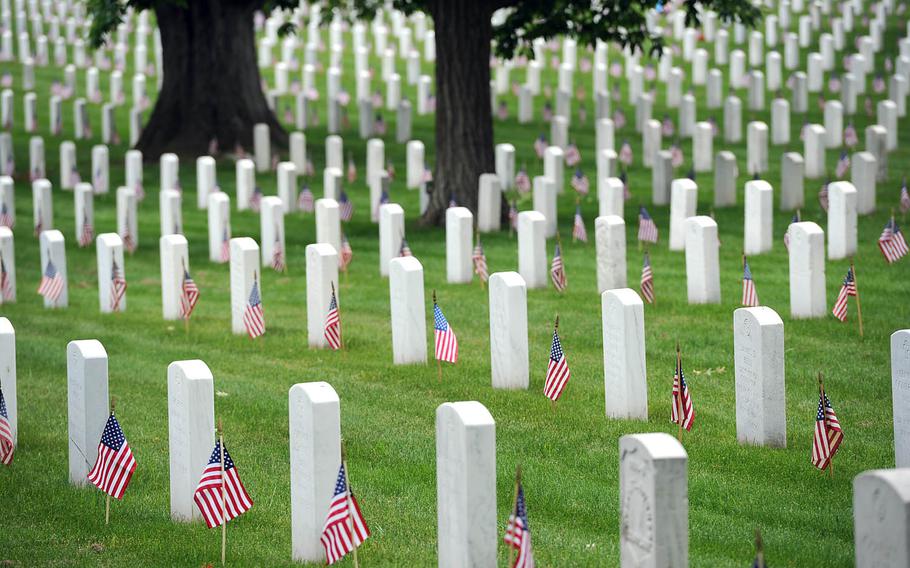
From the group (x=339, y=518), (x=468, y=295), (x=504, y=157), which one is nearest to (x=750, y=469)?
(x=339, y=518)

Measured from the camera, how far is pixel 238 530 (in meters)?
8.21

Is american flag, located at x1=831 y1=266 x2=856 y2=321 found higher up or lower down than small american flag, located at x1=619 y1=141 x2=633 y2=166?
lower down

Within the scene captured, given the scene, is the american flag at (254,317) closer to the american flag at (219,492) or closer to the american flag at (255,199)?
the american flag at (219,492)

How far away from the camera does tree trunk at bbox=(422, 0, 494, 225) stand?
Answer: 1916cm

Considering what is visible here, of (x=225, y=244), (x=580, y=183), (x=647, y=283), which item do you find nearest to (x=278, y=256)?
(x=225, y=244)

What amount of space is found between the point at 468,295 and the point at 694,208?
125 inches

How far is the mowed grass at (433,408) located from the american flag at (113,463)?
0.69 feet

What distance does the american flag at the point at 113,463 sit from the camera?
833cm

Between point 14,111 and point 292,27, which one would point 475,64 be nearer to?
point 292,27

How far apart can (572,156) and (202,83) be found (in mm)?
6555

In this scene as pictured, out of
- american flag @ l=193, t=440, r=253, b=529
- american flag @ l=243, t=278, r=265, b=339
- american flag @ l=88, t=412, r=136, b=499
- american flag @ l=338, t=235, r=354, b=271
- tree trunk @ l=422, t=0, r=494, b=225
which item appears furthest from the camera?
tree trunk @ l=422, t=0, r=494, b=225

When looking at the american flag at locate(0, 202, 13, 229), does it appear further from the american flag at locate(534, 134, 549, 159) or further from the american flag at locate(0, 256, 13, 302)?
the american flag at locate(534, 134, 549, 159)

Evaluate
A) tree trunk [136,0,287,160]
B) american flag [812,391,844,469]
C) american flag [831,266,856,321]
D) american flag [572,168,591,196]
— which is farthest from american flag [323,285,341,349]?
tree trunk [136,0,287,160]

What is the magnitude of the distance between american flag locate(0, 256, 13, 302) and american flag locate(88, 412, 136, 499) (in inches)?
296
